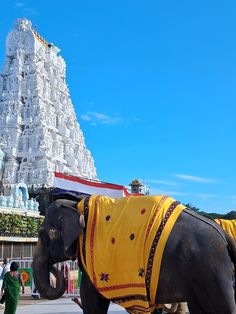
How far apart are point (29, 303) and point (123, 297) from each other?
11.8 meters

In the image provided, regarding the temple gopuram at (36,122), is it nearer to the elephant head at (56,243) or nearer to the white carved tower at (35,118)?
the white carved tower at (35,118)

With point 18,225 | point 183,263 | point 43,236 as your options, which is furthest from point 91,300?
point 18,225

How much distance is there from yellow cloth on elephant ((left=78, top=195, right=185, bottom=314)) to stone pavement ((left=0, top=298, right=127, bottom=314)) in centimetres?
786

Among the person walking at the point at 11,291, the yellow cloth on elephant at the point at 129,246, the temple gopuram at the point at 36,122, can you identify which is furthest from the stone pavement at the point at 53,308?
the temple gopuram at the point at 36,122

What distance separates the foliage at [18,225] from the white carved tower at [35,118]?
15428 mm

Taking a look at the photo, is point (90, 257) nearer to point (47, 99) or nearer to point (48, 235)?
point (48, 235)

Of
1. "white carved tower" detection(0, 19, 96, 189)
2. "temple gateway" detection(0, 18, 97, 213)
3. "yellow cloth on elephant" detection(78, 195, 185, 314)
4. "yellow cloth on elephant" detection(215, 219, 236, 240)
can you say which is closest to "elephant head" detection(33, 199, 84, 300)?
"yellow cloth on elephant" detection(78, 195, 185, 314)

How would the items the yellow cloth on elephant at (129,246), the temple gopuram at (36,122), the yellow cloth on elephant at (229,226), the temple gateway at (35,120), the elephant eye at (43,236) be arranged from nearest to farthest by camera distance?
the yellow cloth on elephant at (129,246), the elephant eye at (43,236), the yellow cloth on elephant at (229,226), the temple gopuram at (36,122), the temple gateway at (35,120)

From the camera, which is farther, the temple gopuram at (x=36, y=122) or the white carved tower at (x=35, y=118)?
the white carved tower at (x=35, y=118)

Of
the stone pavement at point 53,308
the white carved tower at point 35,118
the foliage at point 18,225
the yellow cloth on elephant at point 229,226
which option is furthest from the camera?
the white carved tower at point 35,118

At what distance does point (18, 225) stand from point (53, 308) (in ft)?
59.2

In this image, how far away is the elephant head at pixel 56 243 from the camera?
15.4 ft

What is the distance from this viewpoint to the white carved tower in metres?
51.7

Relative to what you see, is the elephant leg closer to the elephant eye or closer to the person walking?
the elephant eye
